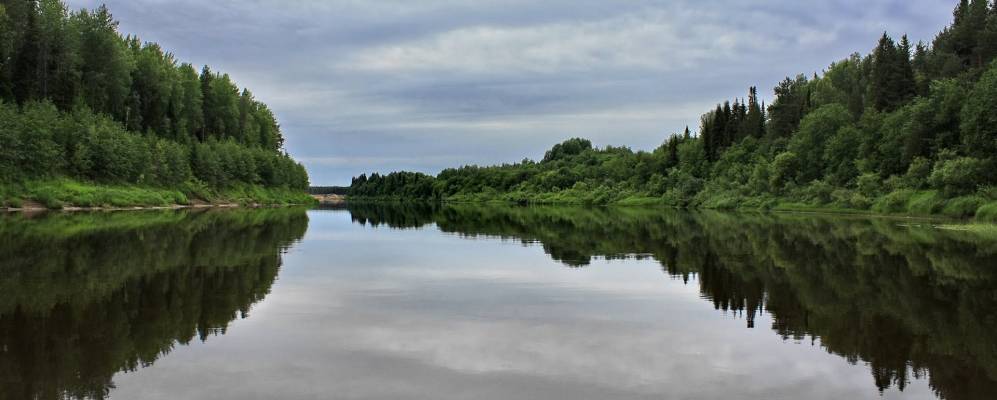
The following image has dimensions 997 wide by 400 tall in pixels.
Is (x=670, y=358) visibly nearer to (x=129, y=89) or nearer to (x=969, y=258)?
(x=969, y=258)

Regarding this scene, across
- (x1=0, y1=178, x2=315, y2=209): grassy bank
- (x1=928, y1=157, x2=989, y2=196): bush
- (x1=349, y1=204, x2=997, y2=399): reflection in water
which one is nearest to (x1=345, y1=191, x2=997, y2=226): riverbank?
(x1=928, y1=157, x2=989, y2=196): bush

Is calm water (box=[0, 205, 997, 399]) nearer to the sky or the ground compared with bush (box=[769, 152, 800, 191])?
nearer to the ground

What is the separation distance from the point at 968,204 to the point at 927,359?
48.0 metres

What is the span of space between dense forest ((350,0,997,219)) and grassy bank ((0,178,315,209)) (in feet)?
213

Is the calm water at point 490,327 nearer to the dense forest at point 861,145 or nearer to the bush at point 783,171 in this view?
the dense forest at point 861,145

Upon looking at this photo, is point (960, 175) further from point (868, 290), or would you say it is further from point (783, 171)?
point (868, 290)

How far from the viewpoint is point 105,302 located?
12.4 m

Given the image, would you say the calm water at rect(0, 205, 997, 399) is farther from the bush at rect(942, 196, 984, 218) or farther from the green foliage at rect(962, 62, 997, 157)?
the green foliage at rect(962, 62, 997, 157)

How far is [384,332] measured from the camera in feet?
34.8

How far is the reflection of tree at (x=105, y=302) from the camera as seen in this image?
317 inches

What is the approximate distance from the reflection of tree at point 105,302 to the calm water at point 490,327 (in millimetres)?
49

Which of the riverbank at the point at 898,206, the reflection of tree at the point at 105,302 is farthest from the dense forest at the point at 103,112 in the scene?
the riverbank at the point at 898,206

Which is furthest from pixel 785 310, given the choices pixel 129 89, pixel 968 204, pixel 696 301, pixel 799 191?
pixel 129 89

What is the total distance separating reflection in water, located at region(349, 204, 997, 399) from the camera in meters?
9.08
